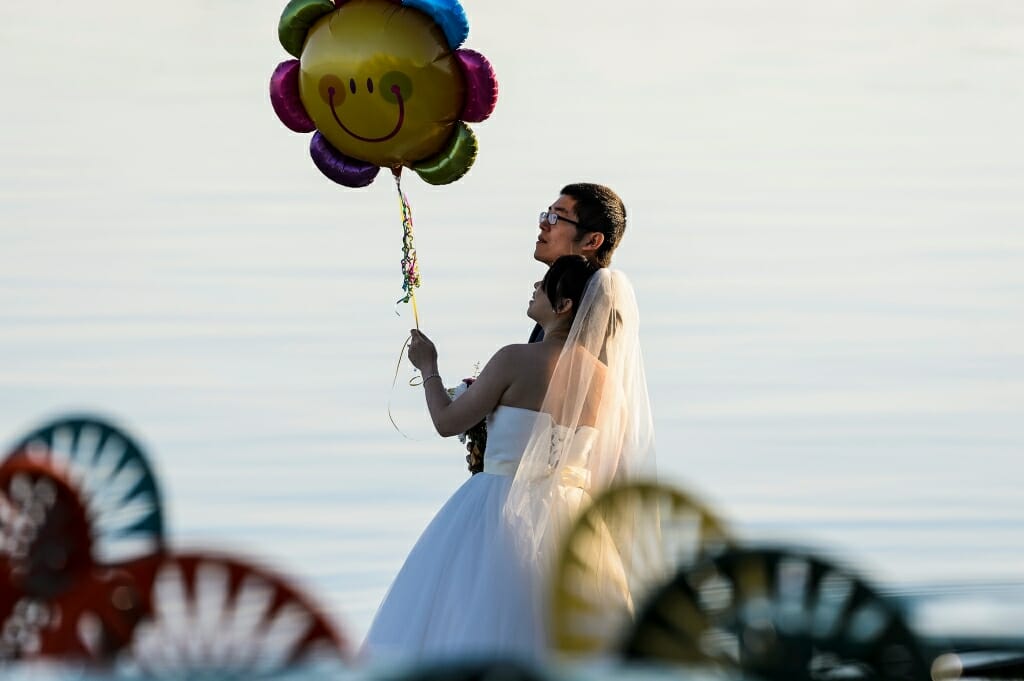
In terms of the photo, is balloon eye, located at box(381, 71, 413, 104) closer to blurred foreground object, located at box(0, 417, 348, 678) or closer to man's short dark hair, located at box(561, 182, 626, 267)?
man's short dark hair, located at box(561, 182, 626, 267)

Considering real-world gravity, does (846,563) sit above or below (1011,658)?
above

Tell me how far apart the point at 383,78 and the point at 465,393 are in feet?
3.66

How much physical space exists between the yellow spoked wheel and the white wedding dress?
1.35 metres

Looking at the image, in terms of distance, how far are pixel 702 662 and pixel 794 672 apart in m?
0.15

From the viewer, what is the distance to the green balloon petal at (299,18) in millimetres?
6289

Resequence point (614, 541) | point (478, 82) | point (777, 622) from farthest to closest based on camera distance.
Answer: point (478, 82)
point (614, 541)
point (777, 622)

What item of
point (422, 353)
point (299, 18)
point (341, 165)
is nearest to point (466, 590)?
point (422, 353)

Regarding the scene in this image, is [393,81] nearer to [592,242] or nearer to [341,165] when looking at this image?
[341,165]

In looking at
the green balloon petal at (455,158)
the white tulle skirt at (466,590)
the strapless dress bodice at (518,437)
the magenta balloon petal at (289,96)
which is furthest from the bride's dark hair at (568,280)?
the magenta balloon petal at (289,96)

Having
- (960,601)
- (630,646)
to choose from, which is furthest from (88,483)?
(960,601)

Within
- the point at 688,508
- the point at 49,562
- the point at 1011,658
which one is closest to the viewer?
the point at 49,562

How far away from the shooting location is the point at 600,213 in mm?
6020

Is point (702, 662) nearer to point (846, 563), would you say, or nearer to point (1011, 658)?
point (846, 563)

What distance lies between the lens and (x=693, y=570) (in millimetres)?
3016
